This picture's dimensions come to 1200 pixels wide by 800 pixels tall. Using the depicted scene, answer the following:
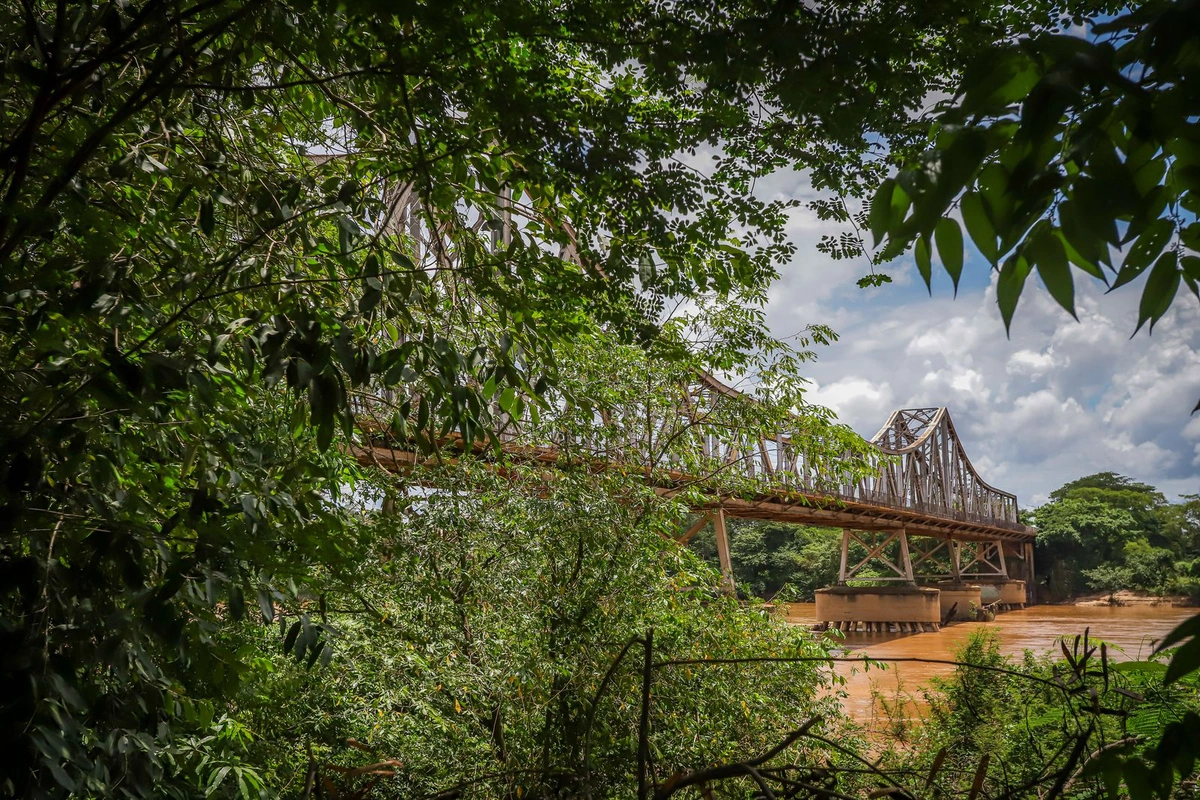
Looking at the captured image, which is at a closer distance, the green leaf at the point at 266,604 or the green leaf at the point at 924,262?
the green leaf at the point at 924,262

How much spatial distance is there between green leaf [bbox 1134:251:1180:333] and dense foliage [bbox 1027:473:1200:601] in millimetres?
12718

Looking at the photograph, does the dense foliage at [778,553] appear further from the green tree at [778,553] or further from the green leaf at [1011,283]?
the green leaf at [1011,283]

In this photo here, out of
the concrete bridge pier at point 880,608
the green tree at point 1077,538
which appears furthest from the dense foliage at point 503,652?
the green tree at point 1077,538

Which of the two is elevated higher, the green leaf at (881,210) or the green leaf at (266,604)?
the green leaf at (881,210)

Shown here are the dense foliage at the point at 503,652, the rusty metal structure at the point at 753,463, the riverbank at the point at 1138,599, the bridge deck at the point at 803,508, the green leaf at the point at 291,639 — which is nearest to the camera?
the green leaf at the point at 291,639

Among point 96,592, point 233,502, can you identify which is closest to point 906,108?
point 233,502

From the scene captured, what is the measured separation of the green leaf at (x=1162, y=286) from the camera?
22.0 inches

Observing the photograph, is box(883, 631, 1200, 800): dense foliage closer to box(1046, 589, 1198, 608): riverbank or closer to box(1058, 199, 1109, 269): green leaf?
box(1058, 199, 1109, 269): green leaf

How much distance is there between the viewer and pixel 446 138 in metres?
1.50

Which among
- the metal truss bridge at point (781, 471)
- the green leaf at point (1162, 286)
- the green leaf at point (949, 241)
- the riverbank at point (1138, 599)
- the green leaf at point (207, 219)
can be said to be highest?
the metal truss bridge at point (781, 471)

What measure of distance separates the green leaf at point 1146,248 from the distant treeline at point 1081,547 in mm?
15562

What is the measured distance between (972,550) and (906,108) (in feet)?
130

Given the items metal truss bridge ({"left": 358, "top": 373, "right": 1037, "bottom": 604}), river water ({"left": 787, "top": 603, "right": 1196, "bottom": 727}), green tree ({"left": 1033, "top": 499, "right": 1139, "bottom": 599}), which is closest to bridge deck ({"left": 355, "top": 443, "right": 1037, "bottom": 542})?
metal truss bridge ({"left": 358, "top": 373, "right": 1037, "bottom": 604})

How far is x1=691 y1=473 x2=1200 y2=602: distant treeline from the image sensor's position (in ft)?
53.6
